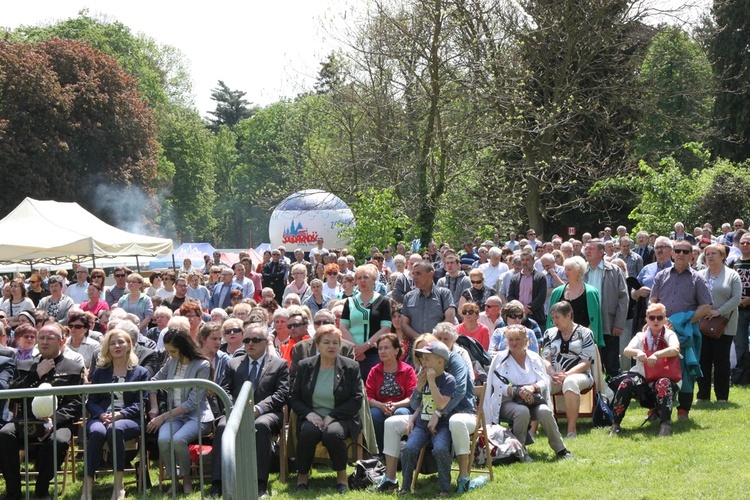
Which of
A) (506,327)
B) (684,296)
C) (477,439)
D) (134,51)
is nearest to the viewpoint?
(477,439)

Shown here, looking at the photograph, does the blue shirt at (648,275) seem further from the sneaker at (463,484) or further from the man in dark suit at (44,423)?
the man in dark suit at (44,423)

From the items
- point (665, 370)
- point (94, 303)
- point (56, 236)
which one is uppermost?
point (56, 236)

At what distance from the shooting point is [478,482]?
771 centimetres

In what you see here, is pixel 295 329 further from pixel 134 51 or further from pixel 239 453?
pixel 134 51

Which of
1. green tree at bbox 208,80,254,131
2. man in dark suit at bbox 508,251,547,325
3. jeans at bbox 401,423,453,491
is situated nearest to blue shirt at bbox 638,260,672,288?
man in dark suit at bbox 508,251,547,325

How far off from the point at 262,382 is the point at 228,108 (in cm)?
10194

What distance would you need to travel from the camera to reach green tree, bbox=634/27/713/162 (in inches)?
1163

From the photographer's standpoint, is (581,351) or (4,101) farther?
(4,101)

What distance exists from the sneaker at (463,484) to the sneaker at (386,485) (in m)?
0.56

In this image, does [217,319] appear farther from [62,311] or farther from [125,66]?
[125,66]

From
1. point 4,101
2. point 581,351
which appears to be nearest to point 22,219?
point 581,351

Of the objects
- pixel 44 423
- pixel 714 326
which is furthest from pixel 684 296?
pixel 44 423

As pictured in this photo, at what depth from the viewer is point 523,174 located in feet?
82.6

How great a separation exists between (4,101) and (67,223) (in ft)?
91.6
